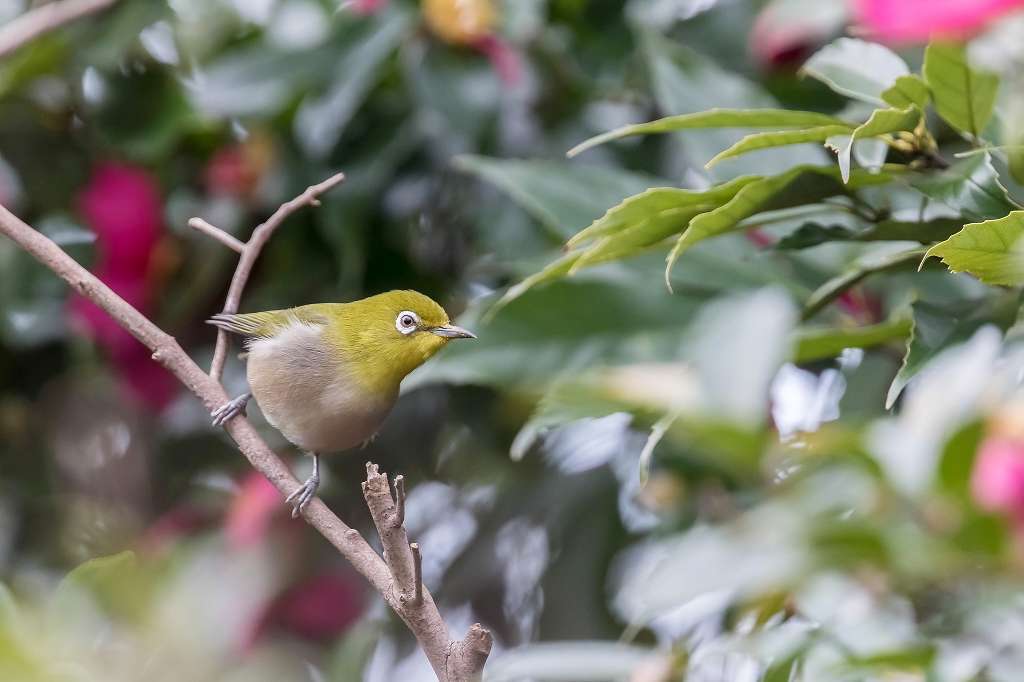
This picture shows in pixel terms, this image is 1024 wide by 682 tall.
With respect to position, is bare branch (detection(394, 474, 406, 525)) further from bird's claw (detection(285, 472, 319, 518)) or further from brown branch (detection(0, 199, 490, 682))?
bird's claw (detection(285, 472, 319, 518))

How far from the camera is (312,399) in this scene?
2.39m

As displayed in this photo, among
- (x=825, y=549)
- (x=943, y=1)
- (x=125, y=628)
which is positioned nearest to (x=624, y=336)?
(x=943, y=1)

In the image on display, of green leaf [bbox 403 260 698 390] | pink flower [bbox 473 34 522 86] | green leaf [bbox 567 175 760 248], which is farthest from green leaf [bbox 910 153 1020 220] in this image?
pink flower [bbox 473 34 522 86]

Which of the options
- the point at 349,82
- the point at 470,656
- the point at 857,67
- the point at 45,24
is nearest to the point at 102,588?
the point at 470,656

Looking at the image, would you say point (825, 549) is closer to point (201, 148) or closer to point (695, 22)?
point (695, 22)

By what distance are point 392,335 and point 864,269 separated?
106 cm

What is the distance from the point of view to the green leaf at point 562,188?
2117mm

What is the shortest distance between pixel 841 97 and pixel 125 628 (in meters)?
2.09

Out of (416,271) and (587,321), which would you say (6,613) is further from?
(416,271)

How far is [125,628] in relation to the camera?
4.03 ft

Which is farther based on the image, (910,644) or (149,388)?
(149,388)

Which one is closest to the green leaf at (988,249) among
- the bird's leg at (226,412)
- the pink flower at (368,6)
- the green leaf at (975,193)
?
the green leaf at (975,193)

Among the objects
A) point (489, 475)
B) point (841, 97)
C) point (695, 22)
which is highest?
point (695, 22)

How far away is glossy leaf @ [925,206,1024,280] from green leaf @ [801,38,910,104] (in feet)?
1.34
